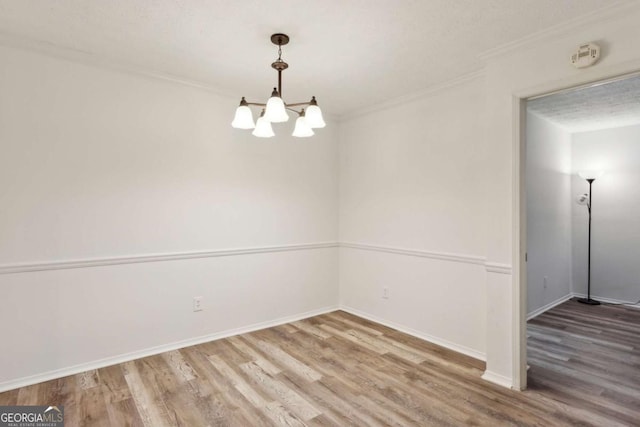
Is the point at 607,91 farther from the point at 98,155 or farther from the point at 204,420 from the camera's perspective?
the point at 98,155

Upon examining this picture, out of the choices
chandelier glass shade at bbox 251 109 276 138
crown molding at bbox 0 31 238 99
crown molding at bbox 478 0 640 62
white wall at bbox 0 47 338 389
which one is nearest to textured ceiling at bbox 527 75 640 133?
crown molding at bbox 478 0 640 62

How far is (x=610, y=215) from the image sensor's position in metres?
4.84

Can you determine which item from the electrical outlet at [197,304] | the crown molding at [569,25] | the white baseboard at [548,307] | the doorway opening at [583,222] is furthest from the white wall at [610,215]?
the electrical outlet at [197,304]

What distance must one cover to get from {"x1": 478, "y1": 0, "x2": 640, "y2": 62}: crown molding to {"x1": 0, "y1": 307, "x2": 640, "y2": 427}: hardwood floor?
96.5 inches

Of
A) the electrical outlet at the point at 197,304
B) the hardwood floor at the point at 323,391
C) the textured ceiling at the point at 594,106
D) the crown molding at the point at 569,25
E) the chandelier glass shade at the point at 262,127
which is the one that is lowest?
the hardwood floor at the point at 323,391

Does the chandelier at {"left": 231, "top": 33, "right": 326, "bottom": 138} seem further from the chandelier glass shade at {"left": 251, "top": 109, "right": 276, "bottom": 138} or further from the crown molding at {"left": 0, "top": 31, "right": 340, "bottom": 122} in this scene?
the crown molding at {"left": 0, "top": 31, "right": 340, "bottom": 122}

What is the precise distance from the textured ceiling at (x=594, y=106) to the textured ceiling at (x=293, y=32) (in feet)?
4.56

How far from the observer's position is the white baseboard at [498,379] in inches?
98.6

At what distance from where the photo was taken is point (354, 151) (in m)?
4.24

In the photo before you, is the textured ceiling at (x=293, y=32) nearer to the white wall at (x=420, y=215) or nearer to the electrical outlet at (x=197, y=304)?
the white wall at (x=420, y=215)

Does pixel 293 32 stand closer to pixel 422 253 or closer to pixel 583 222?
pixel 422 253

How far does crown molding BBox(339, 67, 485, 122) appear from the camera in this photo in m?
3.00

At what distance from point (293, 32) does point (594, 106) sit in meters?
3.61

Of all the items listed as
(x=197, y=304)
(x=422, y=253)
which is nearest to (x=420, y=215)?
(x=422, y=253)
